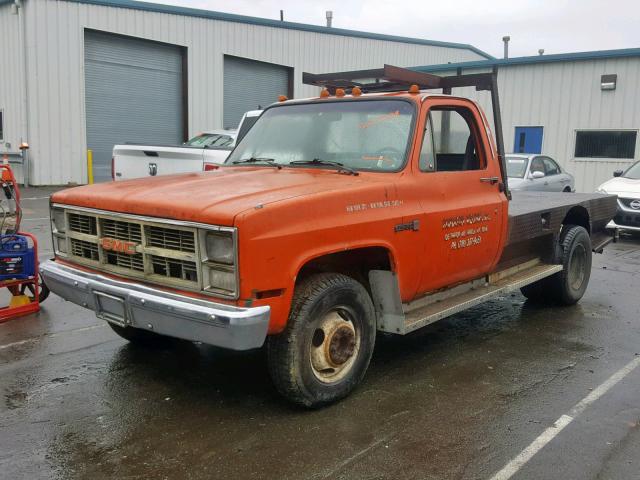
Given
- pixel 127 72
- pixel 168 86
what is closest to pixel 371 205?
pixel 127 72

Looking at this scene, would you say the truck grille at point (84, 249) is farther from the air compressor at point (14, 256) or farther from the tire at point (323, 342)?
the air compressor at point (14, 256)

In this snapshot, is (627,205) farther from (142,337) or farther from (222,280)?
(222,280)

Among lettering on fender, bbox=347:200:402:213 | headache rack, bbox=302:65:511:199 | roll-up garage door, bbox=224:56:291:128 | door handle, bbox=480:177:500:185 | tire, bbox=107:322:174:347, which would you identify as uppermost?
roll-up garage door, bbox=224:56:291:128

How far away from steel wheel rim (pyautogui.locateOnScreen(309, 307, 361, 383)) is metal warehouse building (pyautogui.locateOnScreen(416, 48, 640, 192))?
16.6m

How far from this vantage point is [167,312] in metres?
3.57

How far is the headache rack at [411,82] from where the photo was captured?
Answer: 5.16 metres

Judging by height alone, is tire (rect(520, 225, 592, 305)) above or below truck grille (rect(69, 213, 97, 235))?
below

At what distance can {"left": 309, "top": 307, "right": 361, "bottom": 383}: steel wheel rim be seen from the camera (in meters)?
3.97

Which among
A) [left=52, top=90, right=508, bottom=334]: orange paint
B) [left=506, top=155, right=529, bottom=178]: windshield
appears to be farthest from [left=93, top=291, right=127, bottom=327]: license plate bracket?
[left=506, top=155, right=529, bottom=178]: windshield

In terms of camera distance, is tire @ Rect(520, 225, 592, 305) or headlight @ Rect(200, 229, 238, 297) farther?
tire @ Rect(520, 225, 592, 305)

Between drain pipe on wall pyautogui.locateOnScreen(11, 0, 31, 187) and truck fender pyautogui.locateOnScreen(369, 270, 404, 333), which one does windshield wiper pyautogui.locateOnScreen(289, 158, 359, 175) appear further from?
drain pipe on wall pyautogui.locateOnScreen(11, 0, 31, 187)

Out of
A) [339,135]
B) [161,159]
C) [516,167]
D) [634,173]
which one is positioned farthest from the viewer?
[516,167]

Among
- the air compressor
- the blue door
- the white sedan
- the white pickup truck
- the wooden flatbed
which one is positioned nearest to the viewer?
the wooden flatbed

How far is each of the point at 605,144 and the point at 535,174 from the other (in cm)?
699
